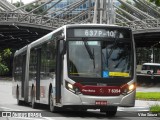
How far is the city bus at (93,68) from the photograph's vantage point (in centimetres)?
1590

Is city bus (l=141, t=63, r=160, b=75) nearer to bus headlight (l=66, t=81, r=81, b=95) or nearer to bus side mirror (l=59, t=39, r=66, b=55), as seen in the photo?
bus side mirror (l=59, t=39, r=66, b=55)

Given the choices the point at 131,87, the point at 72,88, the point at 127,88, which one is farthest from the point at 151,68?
the point at 72,88

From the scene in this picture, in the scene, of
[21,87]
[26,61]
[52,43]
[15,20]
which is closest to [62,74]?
[52,43]

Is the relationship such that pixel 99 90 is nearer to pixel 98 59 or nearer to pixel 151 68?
pixel 98 59

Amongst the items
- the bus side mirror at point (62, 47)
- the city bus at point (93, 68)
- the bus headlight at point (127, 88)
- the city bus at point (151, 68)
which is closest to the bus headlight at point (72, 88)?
the city bus at point (93, 68)

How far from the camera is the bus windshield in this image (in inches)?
631

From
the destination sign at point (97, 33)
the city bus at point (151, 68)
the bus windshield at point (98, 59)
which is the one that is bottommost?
the city bus at point (151, 68)

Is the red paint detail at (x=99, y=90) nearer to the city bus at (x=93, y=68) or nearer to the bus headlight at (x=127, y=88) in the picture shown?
the city bus at (x=93, y=68)

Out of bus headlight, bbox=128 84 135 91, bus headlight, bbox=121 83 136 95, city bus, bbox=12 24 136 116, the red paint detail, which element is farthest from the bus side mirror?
bus headlight, bbox=128 84 135 91

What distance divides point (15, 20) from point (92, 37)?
202 feet

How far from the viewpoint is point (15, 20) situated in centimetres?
7712

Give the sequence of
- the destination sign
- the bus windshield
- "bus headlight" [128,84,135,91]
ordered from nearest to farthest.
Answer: the bus windshield, "bus headlight" [128,84,135,91], the destination sign

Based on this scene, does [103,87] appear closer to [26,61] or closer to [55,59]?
[55,59]

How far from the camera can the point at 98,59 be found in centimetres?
1614
